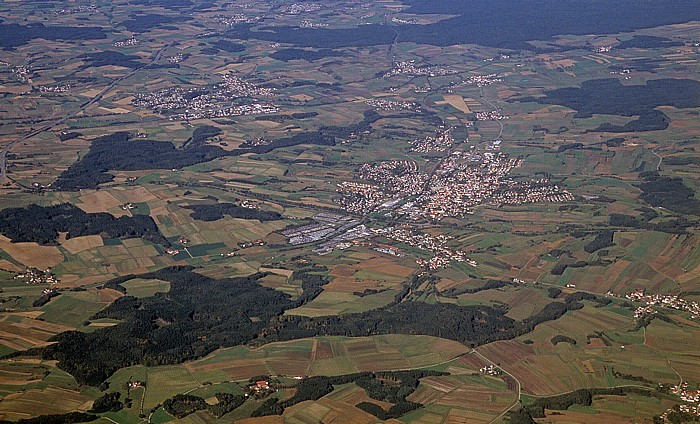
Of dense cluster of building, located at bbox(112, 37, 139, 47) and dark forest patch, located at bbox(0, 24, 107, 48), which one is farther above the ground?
dark forest patch, located at bbox(0, 24, 107, 48)

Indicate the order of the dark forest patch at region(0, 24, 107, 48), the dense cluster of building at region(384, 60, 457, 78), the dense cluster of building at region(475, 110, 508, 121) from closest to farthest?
the dense cluster of building at region(475, 110, 508, 121) < the dense cluster of building at region(384, 60, 457, 78) < the dark forest patch at region(0, 24, 107, 48)

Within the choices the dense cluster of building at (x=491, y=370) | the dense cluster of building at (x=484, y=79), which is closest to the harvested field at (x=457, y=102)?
the dense cluster of building at (x=484, y=79)

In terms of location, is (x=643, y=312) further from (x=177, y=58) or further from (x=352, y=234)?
(x=177, y=58)

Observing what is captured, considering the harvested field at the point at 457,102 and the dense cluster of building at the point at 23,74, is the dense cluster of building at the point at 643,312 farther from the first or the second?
the dense cluster of building at the point at 23,74

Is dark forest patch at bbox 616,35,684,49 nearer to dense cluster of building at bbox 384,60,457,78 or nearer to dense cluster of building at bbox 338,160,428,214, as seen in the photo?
dense cluster of building at bbox 384,60,457,78

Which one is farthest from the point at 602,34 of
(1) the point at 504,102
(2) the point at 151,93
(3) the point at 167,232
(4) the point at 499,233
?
(3) the point at 167,232

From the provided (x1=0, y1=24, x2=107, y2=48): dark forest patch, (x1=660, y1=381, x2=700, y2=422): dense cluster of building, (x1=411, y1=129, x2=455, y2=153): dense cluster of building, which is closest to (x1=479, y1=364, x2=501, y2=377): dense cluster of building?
(x1=660, y1=381, x2=700, y2=422): dense cluster of building

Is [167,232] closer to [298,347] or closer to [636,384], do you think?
[298,347]
